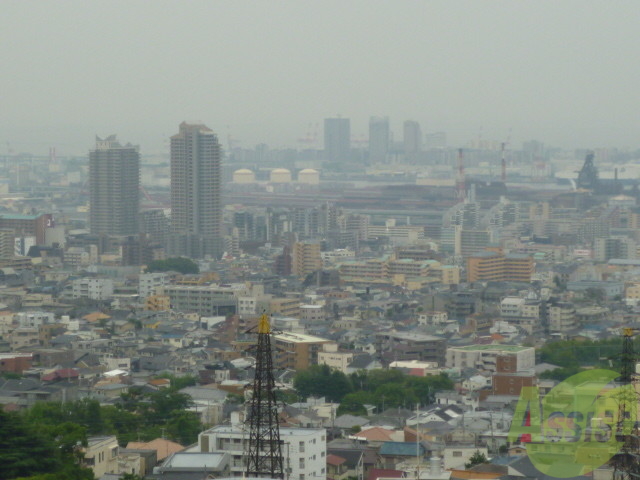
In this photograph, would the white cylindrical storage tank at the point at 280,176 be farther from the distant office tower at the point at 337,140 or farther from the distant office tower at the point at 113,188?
the distant office tower at the point at 113,188

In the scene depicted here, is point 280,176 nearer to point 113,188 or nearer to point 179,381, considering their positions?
point 113,188

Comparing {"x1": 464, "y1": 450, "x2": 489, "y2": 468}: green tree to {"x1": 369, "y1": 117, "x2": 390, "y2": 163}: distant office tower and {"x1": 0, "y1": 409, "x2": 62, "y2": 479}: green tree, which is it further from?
{"x1": 369, "y1": 117, "x2": 390, "y2": 163}: distant office tower

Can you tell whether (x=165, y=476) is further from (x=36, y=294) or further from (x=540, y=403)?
(x=36, y=294)

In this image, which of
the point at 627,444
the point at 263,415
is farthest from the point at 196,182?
the point at 627,444

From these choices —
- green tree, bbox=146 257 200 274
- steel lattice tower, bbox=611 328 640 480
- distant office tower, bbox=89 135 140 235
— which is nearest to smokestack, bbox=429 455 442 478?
steel lattice tower, bbox=611 328 640 480

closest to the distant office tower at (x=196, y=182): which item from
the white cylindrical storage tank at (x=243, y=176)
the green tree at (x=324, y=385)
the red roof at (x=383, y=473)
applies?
the green tree at (x=324, y=385)

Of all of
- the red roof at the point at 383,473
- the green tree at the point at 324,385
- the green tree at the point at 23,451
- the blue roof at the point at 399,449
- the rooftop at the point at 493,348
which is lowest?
the rooftop at the point at 493,348
